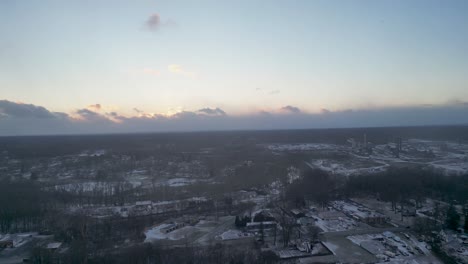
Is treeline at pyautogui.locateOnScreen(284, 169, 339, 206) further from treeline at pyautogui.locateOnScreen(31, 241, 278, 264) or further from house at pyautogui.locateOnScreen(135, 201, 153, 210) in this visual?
house at pyautogui.locateOnScreen(135, 201, 153, 210)

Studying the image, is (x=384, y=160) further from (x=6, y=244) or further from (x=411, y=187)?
(x=6, y=244)

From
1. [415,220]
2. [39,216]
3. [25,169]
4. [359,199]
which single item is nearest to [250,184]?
[359,199]

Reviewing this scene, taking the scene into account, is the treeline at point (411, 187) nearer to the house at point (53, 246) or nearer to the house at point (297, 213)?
the house at point (297, 213)

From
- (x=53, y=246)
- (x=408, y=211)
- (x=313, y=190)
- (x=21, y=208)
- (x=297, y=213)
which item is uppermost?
(x=21, y=208)

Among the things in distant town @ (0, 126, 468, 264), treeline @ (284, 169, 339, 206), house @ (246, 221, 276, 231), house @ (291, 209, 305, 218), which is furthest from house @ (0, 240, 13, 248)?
treeline @ (284, 169, 339, 206)

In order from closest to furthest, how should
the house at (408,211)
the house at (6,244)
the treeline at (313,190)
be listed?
the house at (6,244) < the house at (408,211) < the treeline at (313,190)

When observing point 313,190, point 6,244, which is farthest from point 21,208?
point 313,190

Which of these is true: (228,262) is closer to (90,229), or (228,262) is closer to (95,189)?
(90,229)

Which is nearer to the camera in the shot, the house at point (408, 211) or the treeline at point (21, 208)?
the treeline at point (21, 208)

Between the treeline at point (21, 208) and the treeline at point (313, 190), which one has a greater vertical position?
the treeline at point (21, 208)

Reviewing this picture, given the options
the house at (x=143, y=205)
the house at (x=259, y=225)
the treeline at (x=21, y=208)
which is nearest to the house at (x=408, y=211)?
the house at (x=259, y=225)

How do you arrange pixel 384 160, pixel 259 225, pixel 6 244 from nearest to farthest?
pixel 6 244
pixel 259 225
pixel 384 160
